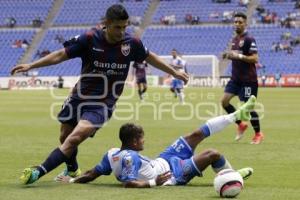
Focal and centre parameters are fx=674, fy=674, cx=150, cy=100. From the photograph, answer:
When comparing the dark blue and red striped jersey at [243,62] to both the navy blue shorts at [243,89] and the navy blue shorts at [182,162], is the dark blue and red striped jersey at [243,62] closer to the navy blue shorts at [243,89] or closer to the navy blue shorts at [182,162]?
the navy blue shorts at [243,89]

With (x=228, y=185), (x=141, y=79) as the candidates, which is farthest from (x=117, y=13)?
(x=141, y=79)

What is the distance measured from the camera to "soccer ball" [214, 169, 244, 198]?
7055 mm

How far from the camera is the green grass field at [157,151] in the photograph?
7352 mm

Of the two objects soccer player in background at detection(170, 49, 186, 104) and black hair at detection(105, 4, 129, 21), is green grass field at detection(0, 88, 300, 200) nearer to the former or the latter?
black hair at detection(105, 4, 129, 21)

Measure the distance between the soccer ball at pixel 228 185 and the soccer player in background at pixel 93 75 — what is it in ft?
5.92

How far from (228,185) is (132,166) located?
4.06 ft

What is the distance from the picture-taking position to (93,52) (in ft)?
27.0

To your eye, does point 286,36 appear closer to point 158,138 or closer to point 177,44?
point 177,44

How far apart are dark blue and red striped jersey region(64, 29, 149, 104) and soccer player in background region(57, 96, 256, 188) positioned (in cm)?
75

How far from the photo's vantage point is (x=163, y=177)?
7852 millimetres

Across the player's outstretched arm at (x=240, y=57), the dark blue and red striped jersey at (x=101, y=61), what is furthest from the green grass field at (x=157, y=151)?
the player's outstretched arm at (x=240, y=57)

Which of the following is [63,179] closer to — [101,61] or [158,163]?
[158,163]

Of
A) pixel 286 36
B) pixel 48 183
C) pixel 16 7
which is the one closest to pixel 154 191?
pixel 48 183

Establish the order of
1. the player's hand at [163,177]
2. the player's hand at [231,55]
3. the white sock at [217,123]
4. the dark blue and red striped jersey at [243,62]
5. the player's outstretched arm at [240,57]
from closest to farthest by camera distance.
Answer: the player's hand at [163,177], the white sock at [217,123], the player's hand at [231,55], the player's outstretched arm at [240,57], the dark blue and red striped jersey at [243,62]
